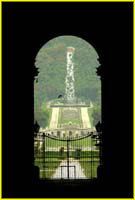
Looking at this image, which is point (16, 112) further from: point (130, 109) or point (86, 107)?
→ point (86, 107)

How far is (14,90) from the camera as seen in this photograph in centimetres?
1088

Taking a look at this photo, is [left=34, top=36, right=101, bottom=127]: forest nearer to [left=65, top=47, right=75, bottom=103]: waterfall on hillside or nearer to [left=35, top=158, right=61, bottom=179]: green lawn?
[left=65, top=47, right=75, bottom=103]: waterfall on hillside

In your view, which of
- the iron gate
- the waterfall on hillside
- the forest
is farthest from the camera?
the forest

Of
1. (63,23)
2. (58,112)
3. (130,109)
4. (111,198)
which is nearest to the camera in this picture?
(111,198)

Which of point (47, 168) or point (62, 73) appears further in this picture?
point (62, 73)

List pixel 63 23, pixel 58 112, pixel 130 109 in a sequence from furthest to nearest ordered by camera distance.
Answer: pixel 58 112 < pixel 63 23 < pixel 130 109

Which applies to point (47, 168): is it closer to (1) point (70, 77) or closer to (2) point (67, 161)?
(2) point (67, 161)

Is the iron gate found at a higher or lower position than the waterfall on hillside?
lower

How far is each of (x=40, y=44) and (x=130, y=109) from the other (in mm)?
2639

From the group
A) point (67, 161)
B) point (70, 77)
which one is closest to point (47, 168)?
point (67, 161)

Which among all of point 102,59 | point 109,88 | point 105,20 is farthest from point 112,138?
point 105,20

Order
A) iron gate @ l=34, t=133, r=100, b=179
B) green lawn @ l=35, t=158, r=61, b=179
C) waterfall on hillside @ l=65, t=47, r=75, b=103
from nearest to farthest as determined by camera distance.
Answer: iron gate @ l=34, t=133, r=100, b=179, green lawn @ l=35, t=158, r=61, b=179, waterfall on hillside @ l=65, t=47, r=75, b=103

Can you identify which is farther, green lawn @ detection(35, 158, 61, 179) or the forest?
the forest

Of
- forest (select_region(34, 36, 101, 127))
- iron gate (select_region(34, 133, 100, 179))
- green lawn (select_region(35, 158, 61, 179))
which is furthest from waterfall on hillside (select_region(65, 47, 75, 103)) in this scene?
green lawn (select_region(35, 158, 61, 179))
